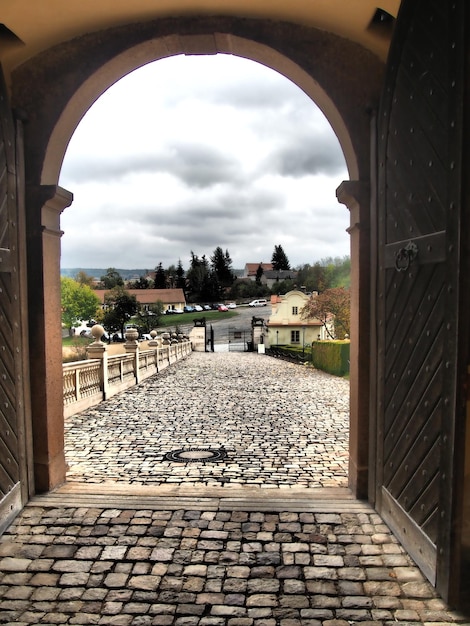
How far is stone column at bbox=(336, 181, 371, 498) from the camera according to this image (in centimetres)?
487

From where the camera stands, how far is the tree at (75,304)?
206 ft

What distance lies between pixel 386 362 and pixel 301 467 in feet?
9.25

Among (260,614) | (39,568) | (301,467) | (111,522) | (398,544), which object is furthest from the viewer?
(301,467)

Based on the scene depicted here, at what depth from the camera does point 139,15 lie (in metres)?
4.75

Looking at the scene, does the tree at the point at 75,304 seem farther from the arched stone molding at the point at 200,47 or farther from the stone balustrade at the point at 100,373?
the arched stone molding at the point at 200,47

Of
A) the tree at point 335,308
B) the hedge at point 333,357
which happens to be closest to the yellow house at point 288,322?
the tree at point 335,308

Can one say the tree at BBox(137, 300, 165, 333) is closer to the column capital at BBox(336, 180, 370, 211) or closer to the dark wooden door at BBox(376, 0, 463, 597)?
the column capital at BBox(336, 180, 370, 211)

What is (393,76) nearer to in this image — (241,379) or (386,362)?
(386,362)

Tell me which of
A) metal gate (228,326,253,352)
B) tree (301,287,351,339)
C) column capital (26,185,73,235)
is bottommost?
metal gate (228,326,253,352)

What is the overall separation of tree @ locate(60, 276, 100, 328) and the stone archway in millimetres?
60760

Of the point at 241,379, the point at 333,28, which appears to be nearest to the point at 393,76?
the point at 333,28

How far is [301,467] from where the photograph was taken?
6656 millimetres

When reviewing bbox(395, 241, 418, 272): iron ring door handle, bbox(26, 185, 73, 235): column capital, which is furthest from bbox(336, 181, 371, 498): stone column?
bbox(26, 185, 73, 235): column capital

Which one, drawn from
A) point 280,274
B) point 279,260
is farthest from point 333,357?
point 279,260
